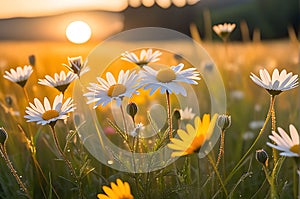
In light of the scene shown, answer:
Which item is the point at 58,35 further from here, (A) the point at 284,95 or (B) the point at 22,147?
(B) the point at 22,147

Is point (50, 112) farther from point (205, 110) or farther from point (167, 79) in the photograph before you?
point (205, 110)

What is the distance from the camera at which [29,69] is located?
1.08 metres

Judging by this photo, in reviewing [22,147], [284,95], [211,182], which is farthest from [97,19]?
[211,182]

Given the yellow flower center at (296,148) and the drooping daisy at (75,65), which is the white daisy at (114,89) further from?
the yellow flower center at (296,148)

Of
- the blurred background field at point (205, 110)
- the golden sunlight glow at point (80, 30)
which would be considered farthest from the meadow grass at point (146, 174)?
the golden sunlight glow at point (80, 30)

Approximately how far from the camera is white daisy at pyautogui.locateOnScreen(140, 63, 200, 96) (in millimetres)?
854

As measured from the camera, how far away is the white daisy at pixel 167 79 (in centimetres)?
85

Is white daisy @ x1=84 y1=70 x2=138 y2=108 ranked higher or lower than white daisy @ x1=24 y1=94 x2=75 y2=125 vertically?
higher

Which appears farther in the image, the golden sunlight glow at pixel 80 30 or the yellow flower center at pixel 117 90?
the golden sunlight glow at pixel 80 30

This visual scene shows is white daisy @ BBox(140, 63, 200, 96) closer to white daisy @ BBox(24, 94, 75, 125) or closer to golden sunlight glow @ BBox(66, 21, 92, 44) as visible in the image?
white daisy @ BBox(24, 94, 75, 125)

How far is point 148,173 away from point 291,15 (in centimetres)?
848

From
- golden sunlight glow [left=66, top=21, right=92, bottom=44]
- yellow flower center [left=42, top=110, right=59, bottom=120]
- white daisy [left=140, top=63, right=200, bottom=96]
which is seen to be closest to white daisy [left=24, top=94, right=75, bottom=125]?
yellow flower center [left=42, top=110, right=59, bottom=120]

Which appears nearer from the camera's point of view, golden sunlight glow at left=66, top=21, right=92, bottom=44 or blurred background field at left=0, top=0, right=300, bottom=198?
blurred background field at left=0, top=0, right=300, bottom=198

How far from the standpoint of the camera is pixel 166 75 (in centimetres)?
90
